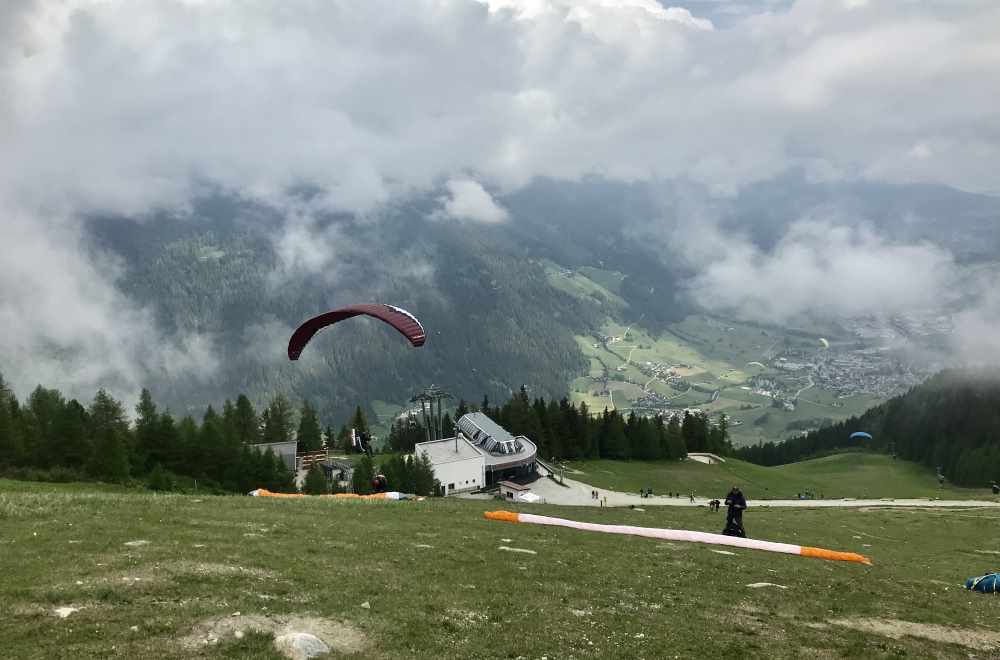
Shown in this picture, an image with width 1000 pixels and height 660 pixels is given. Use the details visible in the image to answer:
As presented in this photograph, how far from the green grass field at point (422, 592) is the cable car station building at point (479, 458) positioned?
83.0 meters

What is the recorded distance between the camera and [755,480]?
132 metres

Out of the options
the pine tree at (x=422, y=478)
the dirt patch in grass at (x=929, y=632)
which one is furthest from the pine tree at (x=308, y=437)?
the dirt patch in grass at (x=929, y=632)

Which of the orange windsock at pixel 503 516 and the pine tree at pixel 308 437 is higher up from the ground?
the pine tree at pixel 308 437

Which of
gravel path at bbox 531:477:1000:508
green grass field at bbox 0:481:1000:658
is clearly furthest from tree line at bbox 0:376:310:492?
green grass field at bbox 0:481:1000:658


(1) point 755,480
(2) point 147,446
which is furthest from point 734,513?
(1) point 755,480

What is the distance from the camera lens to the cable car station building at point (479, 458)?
114769 mm

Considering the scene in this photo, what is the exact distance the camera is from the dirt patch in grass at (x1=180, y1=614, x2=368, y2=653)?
550 inches

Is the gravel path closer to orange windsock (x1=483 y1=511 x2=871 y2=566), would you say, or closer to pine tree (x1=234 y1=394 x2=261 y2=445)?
pine tree (x1=234 y1=394 x2=261 y2=445)

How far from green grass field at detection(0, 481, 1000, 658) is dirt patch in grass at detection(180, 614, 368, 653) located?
60mm

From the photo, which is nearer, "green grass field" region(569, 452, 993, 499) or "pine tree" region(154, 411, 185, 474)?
"pine tree" region(154, 411, 185, 474)

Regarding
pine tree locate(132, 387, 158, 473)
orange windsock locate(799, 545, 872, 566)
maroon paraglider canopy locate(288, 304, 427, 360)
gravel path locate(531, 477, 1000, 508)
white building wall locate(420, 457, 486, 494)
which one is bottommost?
gravel path locate(531, 477, 1000, 508)

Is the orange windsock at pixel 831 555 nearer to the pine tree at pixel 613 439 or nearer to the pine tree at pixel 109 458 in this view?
the pine tree at pixel 109 458

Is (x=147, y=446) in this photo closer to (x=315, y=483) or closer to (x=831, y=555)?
(x=315, y=483)

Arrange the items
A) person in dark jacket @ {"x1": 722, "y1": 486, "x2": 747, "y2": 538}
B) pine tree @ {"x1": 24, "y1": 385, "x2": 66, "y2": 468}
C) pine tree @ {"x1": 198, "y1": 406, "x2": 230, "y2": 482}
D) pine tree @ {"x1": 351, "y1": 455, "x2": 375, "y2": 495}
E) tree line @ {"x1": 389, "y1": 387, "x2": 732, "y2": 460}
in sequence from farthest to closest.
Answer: tree line @ {"x1": 389, "y1": 387, "x2": 732, "y2": 460}, pine tree @ {"x1": 351, "y1": 455, "x2": 375, "y2": 495}, pine tree @ {"x1": 198, "y1": 406, "x2": 230, "y2": 482}, pine tree @ {"x1": 24, "y1": 385, "x2": 66, "y2": 468}, person in dark jacket @ {"x1": 722, "y1": 486, "x2": 747, "y2": 538}
